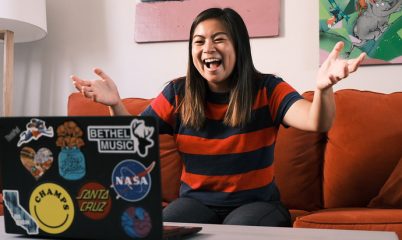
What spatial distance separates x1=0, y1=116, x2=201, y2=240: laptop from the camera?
72 centimetres

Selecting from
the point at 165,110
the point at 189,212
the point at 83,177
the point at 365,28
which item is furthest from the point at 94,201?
the point at 365,28

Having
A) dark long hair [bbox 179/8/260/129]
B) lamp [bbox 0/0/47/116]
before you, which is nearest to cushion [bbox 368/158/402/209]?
dark long hair [bbox 179/8/260/129]

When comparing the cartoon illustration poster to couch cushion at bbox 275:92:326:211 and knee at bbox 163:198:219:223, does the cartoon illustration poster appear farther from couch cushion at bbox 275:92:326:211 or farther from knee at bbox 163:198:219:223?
knee at bbox 163:198:219:223

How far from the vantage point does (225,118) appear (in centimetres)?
143

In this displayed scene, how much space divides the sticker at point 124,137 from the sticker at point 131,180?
0.8 inches

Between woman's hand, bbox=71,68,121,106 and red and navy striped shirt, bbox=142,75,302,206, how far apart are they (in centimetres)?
23

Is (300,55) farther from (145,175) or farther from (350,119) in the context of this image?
(145,175)

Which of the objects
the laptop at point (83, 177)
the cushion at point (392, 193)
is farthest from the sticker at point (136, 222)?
the cushion at point (392, 193)

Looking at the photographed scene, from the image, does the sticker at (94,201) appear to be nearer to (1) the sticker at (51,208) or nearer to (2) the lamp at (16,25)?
(1) the sticker at (51,208)

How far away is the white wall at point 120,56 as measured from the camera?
222 cm

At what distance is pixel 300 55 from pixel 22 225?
64.8 inches

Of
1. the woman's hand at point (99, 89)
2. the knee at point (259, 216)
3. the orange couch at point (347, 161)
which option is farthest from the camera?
the orange couch at point (347, 161)

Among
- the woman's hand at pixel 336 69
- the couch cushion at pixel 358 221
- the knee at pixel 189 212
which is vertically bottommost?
the couch cushion at pixel 358 221

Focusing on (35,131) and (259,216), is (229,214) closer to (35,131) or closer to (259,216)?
(259,216)
